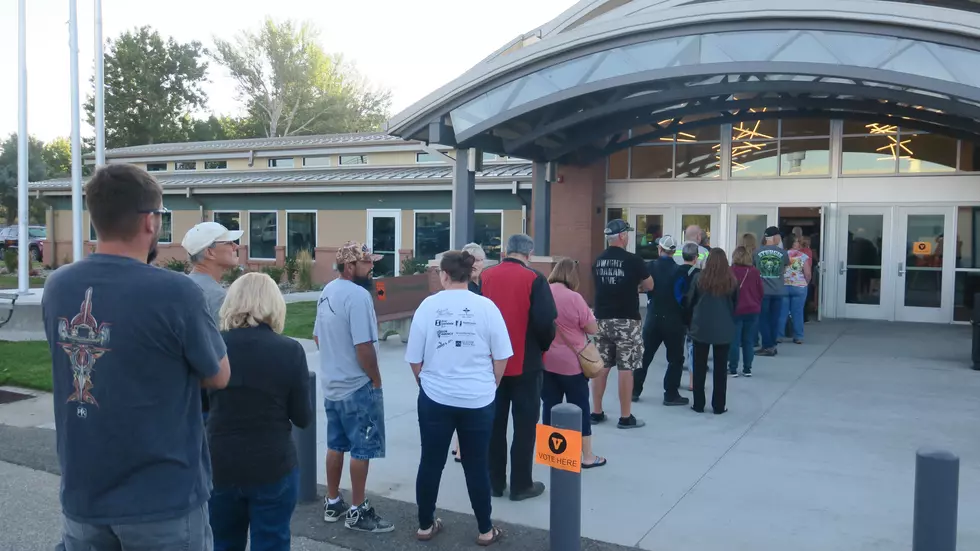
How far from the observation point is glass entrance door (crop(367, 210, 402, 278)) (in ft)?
70.0

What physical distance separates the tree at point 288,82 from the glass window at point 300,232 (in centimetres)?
3086

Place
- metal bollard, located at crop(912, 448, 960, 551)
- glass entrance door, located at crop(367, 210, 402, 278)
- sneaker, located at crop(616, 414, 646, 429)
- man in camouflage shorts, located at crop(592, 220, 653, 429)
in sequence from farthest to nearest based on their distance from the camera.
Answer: glass entrance door, located at crop(367, 210, 402, 278)
sneaker, located at crop(616, 414, 646, 429)
man in camouflage shorts, located at crop(592, 220, 653, 429)
metal bollard, located at crop(912, 448, 960, 551)

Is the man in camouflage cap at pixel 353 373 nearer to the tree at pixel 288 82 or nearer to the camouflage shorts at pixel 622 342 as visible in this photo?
the camouflage shorts at pixel 622 342

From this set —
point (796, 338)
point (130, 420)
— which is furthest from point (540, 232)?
point (130, 420)

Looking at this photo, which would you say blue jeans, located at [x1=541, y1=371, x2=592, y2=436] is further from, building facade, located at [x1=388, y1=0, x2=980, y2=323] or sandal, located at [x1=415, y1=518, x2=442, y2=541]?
building facade, located at [x1=388, y1=0, x2=980, y2=323]

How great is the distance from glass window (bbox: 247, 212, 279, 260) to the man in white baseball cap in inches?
783

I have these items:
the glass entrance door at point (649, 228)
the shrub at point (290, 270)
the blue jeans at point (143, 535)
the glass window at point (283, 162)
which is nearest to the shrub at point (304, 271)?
the shrub at point (290, 270)

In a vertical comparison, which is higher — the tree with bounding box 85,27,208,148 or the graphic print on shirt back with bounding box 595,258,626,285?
the tree with bounding box 85,27,208,148

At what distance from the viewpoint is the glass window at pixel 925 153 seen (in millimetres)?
14414

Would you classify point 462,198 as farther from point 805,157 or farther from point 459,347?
point 459,347

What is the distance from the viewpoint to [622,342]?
7551 mm

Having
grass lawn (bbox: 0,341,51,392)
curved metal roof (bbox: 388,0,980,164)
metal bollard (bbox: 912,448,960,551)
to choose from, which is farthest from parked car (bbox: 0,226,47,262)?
metal bollard (bbox: 912,448,960,551)

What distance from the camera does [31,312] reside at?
14516 mm

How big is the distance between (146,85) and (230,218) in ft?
107
